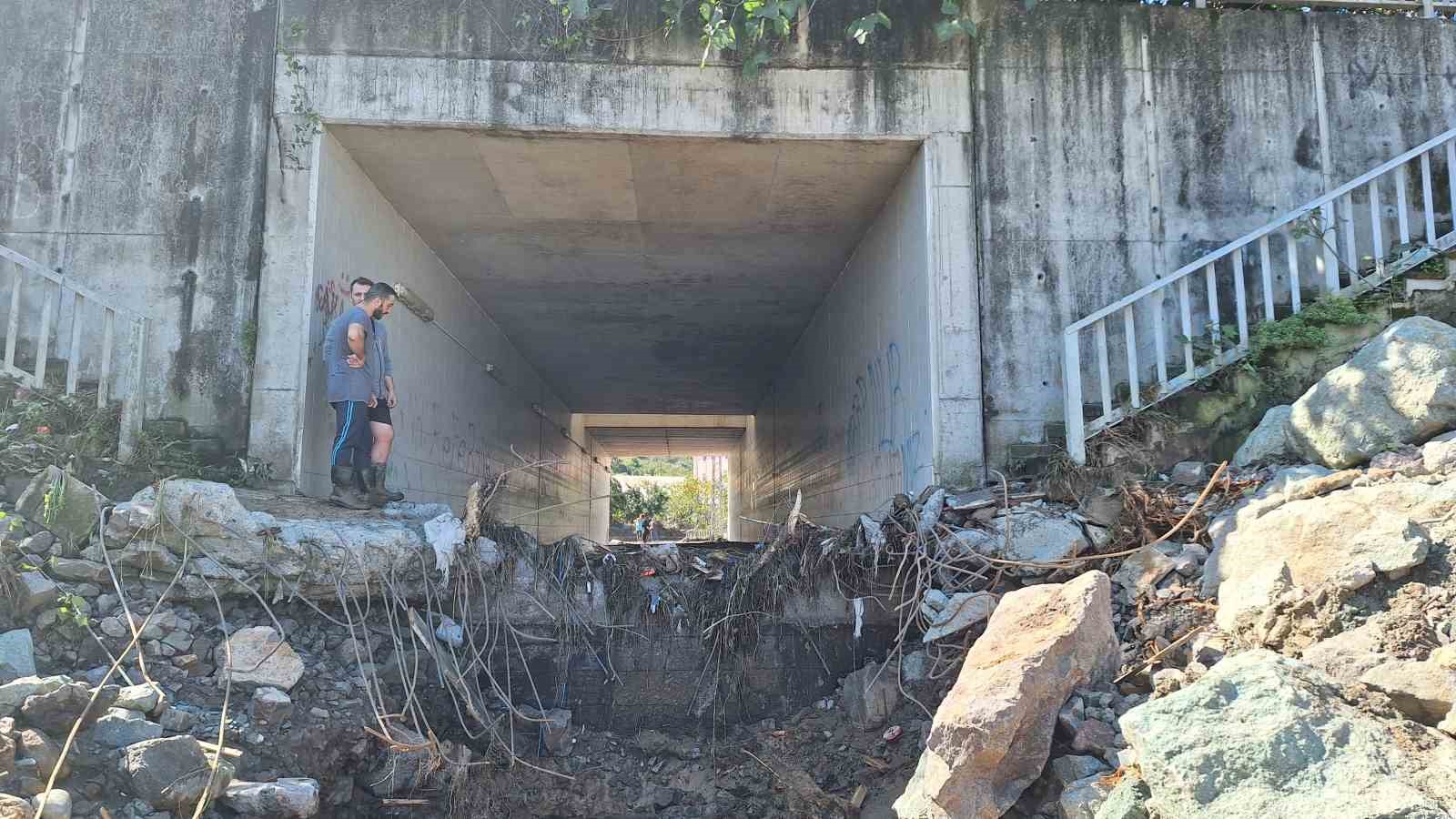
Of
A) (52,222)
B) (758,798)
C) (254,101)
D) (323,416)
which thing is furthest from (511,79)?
(758,798)

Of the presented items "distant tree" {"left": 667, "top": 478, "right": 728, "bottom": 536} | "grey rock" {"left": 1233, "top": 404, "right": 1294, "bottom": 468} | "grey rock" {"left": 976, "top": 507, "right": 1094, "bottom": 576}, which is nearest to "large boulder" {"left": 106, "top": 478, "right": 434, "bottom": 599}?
"grey rock" {"left": 976, "top": 507, "right": 1094, "bottom": 576}

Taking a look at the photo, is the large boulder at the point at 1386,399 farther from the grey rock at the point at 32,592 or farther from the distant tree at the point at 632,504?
the distant tree at the point at 632,504

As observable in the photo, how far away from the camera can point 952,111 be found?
752cm

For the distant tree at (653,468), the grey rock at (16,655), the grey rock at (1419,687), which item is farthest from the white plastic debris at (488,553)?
the distant tree at (653,468)

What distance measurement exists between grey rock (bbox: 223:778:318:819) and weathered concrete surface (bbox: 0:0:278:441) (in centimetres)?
312

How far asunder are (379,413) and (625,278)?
438 centimetres

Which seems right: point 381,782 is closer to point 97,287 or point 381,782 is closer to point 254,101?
point 97,287

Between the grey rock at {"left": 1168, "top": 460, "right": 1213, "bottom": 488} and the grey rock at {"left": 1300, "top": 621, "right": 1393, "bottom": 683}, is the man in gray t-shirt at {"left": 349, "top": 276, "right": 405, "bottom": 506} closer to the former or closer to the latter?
the grey rock at {"left": 1168, "top": 460, "right": 1213, "bottom": 488}

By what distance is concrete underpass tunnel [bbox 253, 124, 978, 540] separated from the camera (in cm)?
753

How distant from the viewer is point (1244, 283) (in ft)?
24.4

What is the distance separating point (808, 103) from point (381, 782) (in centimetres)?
529

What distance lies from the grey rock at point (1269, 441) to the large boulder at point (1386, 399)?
355 mm

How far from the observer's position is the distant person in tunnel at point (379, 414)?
6.80 metres

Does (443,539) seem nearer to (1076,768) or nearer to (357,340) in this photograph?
(357,340)
